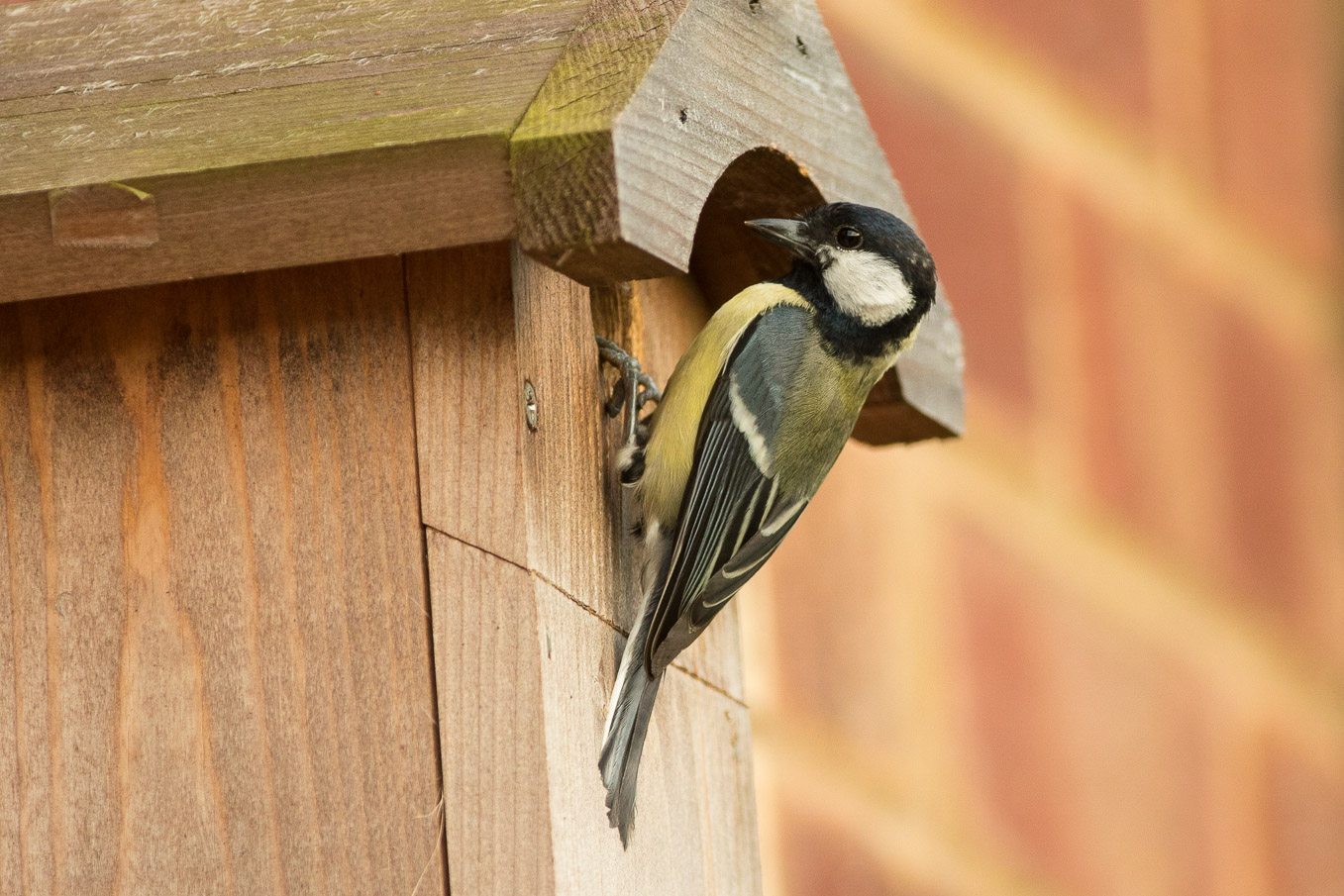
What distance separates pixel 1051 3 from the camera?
2717 mm

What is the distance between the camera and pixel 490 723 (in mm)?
1711

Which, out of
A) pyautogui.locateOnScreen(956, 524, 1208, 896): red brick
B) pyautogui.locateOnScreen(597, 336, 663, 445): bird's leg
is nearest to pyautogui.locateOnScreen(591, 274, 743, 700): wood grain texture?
pyautogui.locateOnScreen(597, 336, 663, 445): bird's leg

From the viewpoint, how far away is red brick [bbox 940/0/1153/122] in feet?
8.81

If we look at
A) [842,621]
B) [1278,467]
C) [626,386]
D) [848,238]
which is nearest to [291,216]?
[626,386]

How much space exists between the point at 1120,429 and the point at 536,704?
1.33 meters

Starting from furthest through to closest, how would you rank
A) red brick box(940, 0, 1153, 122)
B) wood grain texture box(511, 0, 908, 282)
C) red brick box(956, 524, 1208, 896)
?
red brick box(940, 0, 1153, 122), red brick box(956, 524, 1208, 896), wood grain texture box(511, 0, 908, 282)

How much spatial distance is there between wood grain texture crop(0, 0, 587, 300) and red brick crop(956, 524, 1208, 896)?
1137 mm

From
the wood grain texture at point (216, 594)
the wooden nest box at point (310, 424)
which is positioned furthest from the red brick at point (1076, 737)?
the wood grain texture at point (216, 594)

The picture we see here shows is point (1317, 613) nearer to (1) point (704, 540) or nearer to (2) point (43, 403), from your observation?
(1) point (704, 540)

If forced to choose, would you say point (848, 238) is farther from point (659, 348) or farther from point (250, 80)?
point (250, 80)

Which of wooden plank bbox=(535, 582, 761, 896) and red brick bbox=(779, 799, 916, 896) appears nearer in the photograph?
wooden plank bbox=(535, 582, 761, 896)

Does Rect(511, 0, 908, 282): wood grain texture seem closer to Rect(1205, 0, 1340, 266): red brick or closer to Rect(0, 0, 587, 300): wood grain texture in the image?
Rect(0, 0, 587, 300): wood grain texture

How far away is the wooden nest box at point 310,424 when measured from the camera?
1.67m

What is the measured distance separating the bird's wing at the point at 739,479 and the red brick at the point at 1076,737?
1.28ft
